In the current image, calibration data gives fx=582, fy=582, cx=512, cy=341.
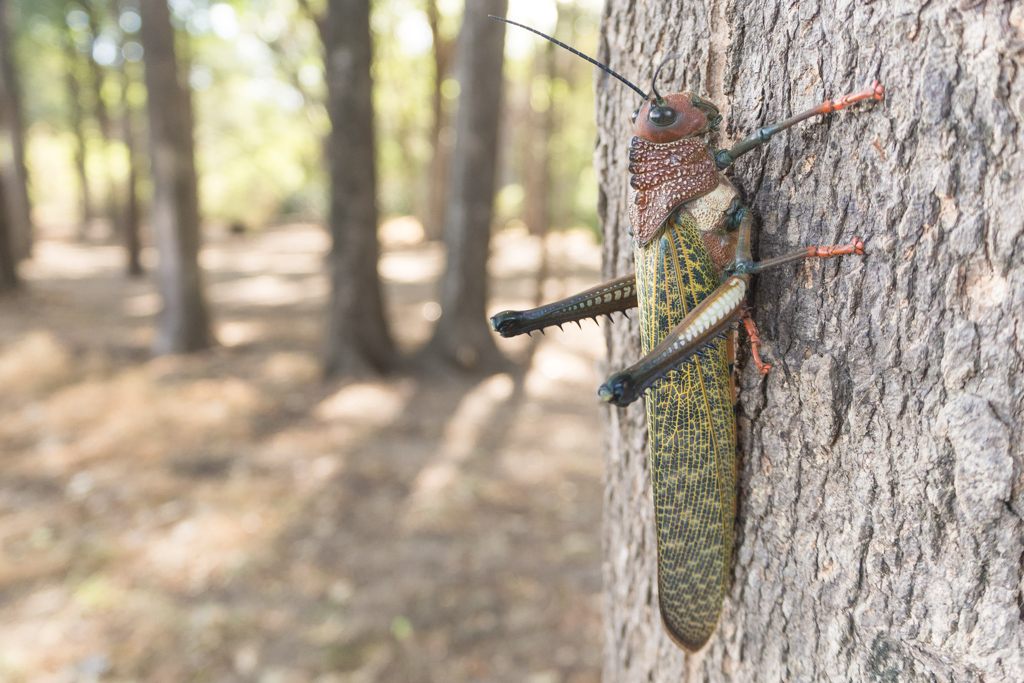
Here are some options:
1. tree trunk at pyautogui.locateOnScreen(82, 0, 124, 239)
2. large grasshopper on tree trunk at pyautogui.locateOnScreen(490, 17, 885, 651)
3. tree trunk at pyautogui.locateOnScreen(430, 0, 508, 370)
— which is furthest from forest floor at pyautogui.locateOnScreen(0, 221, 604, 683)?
tree trunk at pyautogui.locateOnScreen(82, 0, 124, 239)

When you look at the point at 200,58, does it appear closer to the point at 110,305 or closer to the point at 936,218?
the point at 110,305

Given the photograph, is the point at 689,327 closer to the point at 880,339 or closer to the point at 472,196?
the point at 880,339

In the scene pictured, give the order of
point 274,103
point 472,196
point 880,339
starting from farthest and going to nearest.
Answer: point 274,103, point 472,196, point 880,339

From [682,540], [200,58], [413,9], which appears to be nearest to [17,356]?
[682,540]

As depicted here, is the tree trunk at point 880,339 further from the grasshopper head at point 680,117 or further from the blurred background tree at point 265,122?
the blurred background tree at point 265,122

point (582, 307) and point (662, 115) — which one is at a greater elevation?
point (662, 115)

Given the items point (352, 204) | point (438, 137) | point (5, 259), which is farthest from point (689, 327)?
point (438, 137)
